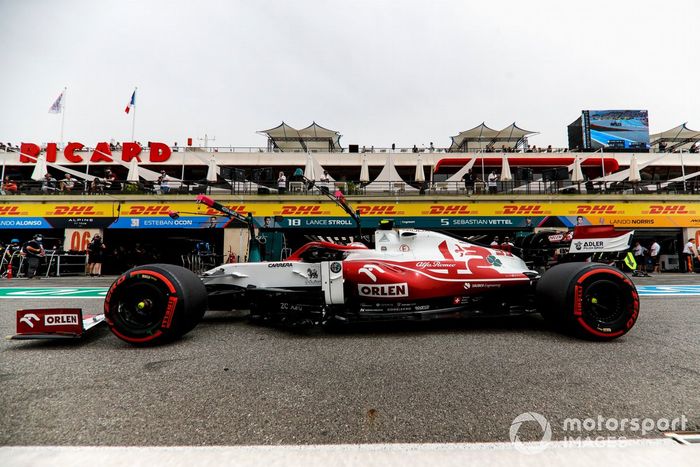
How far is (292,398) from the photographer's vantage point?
1928 mm

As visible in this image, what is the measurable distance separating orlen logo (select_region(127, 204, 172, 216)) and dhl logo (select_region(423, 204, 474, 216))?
12.8 metres

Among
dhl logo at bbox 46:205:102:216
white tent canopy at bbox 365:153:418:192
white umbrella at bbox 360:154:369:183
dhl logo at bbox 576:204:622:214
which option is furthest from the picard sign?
dhl logo at bbox 576:204:622:214

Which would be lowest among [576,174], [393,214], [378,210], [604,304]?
[604,304]

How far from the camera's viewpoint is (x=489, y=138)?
29562 millimetres

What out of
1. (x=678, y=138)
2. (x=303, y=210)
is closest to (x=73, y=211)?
(x=303, y=210)

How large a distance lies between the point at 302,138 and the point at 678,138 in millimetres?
35923

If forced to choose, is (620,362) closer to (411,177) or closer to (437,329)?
(437,329)

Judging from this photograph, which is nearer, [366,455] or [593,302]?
[366,455]

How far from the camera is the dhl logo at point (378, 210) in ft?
52.5

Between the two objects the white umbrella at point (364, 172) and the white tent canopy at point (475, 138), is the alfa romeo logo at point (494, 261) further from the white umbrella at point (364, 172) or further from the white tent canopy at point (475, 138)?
the white tent canopy at point (475, 138)

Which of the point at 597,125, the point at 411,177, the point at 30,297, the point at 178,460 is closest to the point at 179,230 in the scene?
the point at 30,297

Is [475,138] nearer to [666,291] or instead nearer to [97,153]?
[666,291]

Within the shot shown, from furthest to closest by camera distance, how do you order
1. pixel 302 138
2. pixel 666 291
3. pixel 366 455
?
pixel 302 138
pixel 666 291
pixel 366 455

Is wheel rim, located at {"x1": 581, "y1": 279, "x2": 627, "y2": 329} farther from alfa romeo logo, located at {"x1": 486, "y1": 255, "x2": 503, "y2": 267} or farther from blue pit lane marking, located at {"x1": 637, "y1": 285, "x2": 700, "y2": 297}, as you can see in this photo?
blue pit lane marking, located at {"x1": 637, "y1": 285, "x2": 700, "y2": 297}
